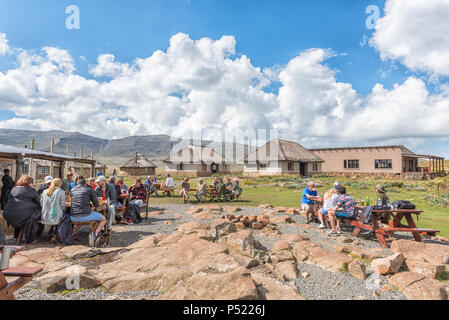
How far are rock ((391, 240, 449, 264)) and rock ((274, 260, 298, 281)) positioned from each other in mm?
2244

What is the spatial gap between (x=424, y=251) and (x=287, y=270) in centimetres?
310

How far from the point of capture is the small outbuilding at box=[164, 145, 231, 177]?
128 feet

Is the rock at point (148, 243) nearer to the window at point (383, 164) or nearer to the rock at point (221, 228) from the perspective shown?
the rock at point (221, 228)

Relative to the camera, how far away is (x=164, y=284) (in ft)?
10.9

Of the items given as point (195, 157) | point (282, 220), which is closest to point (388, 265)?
point (282, 220)

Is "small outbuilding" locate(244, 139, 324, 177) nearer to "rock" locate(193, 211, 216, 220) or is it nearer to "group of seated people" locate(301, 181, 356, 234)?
"rock" locate(193, 211, 216, 220)

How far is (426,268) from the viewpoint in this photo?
4.04 m

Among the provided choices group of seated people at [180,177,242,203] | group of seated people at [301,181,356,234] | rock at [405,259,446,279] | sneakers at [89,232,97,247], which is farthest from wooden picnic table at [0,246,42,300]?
group of seated people at [180,177,242,203]

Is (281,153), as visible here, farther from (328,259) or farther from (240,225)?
(328,259)

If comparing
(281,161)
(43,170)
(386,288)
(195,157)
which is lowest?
(386,288)

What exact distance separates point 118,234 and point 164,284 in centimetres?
358
